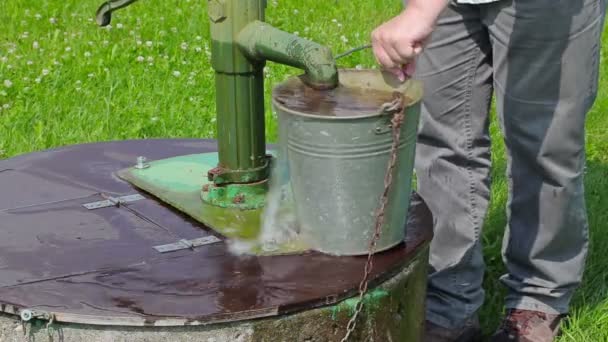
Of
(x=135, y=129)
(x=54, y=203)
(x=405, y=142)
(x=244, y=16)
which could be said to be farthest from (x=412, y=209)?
(x=135, y=129)

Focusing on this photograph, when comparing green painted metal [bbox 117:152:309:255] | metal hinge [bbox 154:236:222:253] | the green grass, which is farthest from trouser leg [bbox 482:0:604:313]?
metal hinge [bbox 154:236:222:253]

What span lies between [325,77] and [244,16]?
1.05ft

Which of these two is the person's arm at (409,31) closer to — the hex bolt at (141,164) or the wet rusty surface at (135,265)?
the wet rusty surface at (135,265)

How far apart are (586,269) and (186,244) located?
1761mm

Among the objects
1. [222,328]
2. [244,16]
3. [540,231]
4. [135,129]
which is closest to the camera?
[222,328]

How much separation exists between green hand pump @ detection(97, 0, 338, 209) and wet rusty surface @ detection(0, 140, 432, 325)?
0.53ft

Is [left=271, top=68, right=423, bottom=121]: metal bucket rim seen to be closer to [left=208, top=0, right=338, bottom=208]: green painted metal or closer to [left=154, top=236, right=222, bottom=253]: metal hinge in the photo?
[left=208, top=0, right=338, bottom=208]: green painted metal

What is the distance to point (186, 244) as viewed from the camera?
2516 mm

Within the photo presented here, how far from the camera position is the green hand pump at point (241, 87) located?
2529mm

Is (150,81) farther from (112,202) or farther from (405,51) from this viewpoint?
(405,51)

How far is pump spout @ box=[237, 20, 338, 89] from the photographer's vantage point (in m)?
2.39

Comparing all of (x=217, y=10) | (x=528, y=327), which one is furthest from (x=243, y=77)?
(x=528, y=327)

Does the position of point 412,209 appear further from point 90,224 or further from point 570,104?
point 90,224

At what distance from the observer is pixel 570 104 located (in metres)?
2.85
